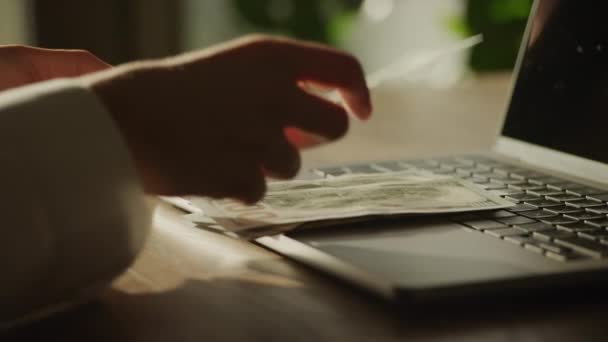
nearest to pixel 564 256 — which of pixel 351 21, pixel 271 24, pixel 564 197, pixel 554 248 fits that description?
pixel 554 248

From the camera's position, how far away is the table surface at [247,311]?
1.76 ft

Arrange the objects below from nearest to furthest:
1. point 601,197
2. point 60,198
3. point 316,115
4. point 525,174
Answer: point 60,198 → point 316,115 → point 601,197 → point 525,174

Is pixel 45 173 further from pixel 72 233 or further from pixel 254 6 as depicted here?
pixel 254 6

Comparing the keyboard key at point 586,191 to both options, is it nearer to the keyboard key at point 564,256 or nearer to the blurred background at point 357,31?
the keyboard key at point 564,256

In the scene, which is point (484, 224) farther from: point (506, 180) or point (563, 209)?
point (506, 180)

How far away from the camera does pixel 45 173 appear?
0.52 metres

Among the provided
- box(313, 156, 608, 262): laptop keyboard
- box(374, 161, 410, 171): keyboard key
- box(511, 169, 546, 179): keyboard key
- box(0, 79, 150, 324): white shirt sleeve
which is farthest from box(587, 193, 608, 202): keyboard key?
box(0, 79, 150, 324): white shirt sleeve

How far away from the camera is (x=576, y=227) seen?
0.70 m

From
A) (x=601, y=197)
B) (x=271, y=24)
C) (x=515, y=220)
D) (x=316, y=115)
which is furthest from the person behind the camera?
(x=271, y=24)

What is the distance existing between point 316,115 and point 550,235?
200mm

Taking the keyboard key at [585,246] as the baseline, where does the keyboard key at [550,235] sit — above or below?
below

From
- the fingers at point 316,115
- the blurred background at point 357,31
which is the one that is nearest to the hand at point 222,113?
the fingers at point 316,115

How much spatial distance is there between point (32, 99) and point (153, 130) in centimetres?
8

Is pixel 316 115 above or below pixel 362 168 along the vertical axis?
above
